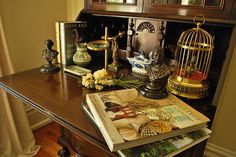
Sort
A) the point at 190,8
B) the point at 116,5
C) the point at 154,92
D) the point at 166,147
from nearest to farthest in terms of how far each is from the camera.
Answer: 1. the point at 166,147
2. the point at 154,92
3. the point at 190,8
4. the point at 116,5

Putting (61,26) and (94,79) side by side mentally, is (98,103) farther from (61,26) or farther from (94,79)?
(61,26)

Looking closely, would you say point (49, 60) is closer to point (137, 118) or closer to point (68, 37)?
point (68, 37)

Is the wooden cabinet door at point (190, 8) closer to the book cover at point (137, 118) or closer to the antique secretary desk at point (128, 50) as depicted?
the antique secretary desk at point (128, 50)

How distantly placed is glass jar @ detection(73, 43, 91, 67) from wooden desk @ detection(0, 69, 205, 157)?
0.11 meters

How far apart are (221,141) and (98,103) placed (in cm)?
109

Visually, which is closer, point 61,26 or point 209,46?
point 209,46

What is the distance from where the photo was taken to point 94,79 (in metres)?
0.81

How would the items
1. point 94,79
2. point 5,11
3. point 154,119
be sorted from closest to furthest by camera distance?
point 154,119, point 94,79, point 5,11

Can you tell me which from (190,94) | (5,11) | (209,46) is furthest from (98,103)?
(5,11)

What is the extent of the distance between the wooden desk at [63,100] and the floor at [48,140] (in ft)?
1.80

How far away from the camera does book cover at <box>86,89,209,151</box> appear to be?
0.46 meters

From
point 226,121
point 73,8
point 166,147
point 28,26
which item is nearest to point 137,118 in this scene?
point 166,147

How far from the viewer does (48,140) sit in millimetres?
1621

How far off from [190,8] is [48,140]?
4.90 feet
